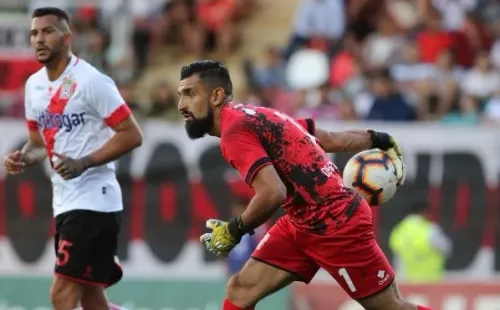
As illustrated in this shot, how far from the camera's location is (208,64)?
795 cm

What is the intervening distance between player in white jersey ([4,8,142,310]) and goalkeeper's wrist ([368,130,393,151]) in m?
1.68

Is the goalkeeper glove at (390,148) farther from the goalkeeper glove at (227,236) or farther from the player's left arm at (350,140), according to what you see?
the goalkeeper glove at (227,236)

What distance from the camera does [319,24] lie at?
59.7 ft

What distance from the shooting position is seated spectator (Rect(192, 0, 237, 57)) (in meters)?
18.9

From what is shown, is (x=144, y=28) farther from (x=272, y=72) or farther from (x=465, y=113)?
(x=465, y=113)

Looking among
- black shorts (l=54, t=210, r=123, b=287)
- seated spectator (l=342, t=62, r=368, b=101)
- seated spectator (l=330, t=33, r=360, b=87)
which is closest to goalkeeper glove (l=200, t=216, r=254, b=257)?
black shorts (l=54, t=210, r=123, b=287)

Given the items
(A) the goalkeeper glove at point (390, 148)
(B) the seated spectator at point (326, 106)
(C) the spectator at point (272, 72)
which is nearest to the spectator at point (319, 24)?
(C) the spectator at point (272, 72)

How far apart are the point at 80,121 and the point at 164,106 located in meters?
7.09

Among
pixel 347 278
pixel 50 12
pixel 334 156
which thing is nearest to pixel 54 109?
pixel 50 12

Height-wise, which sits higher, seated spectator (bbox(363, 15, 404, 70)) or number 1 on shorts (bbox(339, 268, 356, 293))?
number 1 on shorts (bbox(339, 268, 356, 293))

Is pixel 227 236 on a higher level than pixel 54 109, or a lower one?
lower

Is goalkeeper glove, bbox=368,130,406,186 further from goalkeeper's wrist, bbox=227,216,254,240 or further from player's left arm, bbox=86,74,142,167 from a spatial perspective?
player's left arm, bbox=86,74,142,167

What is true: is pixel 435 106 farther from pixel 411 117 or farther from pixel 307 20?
pixel 307 20

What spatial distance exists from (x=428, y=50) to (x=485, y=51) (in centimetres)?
77
